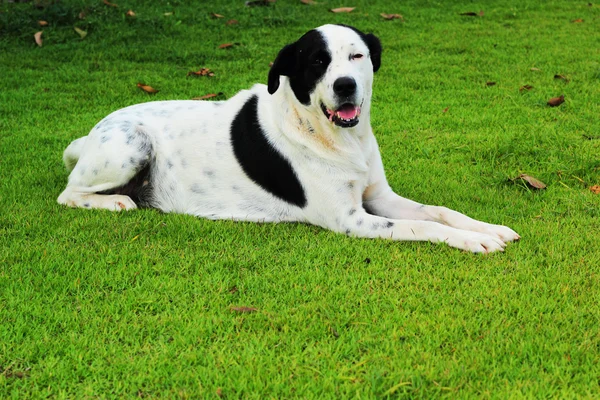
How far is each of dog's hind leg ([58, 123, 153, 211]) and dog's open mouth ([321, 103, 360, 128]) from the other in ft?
4.76

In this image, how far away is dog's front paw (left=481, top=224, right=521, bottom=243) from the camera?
435cm

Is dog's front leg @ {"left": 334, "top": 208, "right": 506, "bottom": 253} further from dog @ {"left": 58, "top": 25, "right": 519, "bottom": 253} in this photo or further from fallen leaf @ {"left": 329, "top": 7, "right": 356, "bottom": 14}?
fallen leaf @ {"left": 329, "top": 7, "right": 356, "bottom": 14}

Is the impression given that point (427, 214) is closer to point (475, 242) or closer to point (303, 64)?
point (475, 242)

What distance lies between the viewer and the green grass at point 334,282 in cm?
303

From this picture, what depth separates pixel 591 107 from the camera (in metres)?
7.31

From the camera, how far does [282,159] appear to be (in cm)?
488

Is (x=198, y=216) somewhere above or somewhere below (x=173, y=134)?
below

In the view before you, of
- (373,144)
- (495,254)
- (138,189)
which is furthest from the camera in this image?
(138,189)

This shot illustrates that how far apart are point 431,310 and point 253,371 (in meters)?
0.97

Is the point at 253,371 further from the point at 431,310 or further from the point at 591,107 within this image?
the point at 591,107

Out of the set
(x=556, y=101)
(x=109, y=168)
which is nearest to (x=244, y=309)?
(x=109, y=168)

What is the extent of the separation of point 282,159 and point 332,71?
71 centimetres

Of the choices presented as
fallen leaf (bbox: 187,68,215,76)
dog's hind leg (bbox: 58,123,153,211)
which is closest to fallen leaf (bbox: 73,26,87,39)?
fallen leaf (bbox: 187,68,215,76)

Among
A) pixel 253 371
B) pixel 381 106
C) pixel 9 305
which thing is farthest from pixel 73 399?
pixel 381 106
